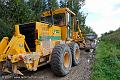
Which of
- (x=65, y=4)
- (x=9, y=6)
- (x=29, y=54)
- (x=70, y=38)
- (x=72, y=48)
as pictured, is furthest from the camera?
(x=65, y=4)

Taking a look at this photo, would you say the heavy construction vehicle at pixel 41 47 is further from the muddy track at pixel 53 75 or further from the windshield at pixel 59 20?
the muddy track at pixel 53 75

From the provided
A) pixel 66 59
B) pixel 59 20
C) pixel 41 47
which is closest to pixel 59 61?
pixel 41 47

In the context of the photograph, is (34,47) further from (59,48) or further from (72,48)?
(72,48)

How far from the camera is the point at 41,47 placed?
10.2 meters

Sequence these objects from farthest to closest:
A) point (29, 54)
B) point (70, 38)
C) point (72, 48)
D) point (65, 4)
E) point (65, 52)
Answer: point (65, 4) → point (70, 38) → point (72, 48) → point (65, 52) → point (29, 54)

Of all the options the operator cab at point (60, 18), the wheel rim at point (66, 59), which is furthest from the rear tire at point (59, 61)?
the operator cab at point (60, 18)

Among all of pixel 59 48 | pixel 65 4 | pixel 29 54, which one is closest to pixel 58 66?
pixel 59 48

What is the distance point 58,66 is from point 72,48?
2.66 m

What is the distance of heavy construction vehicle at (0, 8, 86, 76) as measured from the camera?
924 cm

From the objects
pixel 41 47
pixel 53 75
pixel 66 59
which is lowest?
pixel 53 75

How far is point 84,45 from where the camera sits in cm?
1788

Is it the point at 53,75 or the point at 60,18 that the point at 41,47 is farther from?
the point at 60,18

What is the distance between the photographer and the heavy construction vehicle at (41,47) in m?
9.24

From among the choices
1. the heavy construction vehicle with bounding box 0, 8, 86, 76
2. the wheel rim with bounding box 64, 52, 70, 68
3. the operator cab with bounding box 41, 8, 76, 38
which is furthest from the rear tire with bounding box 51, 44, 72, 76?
the operator cab with bounding box 41, 8, 76, 38
